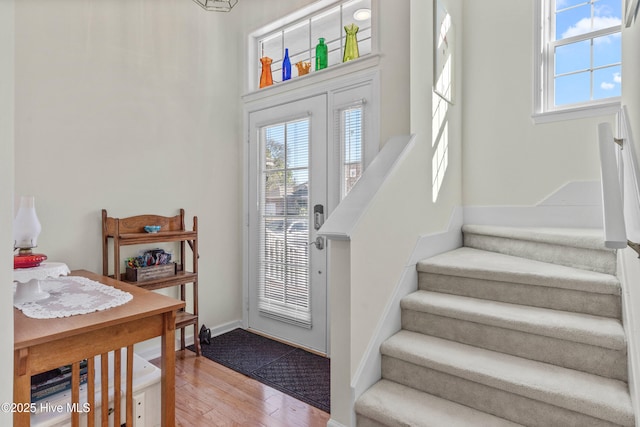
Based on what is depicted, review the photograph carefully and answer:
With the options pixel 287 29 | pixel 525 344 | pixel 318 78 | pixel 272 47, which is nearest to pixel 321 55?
pixel 318 78

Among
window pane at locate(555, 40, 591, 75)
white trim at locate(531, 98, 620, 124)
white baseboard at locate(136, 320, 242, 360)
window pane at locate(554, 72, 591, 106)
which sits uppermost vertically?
window pane at locate(555, 40, 591, 75)

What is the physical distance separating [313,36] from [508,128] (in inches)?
73.2

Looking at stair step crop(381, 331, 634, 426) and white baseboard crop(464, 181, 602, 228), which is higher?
white baseboard crop(464, 181, 602, 228)

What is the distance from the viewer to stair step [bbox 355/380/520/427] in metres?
1.55

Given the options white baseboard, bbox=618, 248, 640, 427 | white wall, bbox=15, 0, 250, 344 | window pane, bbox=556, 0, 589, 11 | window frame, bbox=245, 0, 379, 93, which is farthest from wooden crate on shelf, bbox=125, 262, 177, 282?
window pane, bbox=556, 0, 589, 11

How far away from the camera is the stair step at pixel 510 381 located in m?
1.37

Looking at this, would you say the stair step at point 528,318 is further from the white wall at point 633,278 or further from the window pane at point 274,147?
the window pane at point 274,147

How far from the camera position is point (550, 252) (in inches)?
90.5

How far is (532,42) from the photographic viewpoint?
2.83 m

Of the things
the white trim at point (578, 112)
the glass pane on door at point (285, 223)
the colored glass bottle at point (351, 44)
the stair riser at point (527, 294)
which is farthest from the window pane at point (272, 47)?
the stair riser at point (527, 294)

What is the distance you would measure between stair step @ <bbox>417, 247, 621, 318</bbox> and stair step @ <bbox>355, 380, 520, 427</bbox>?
26.9 inches

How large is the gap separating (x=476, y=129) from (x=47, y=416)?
3375mm

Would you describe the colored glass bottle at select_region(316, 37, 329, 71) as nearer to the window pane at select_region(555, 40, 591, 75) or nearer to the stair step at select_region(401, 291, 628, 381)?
the window pane at select_region(555, 40, 591, 75)

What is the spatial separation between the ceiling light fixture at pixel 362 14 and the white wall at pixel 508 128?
0.98 metres
